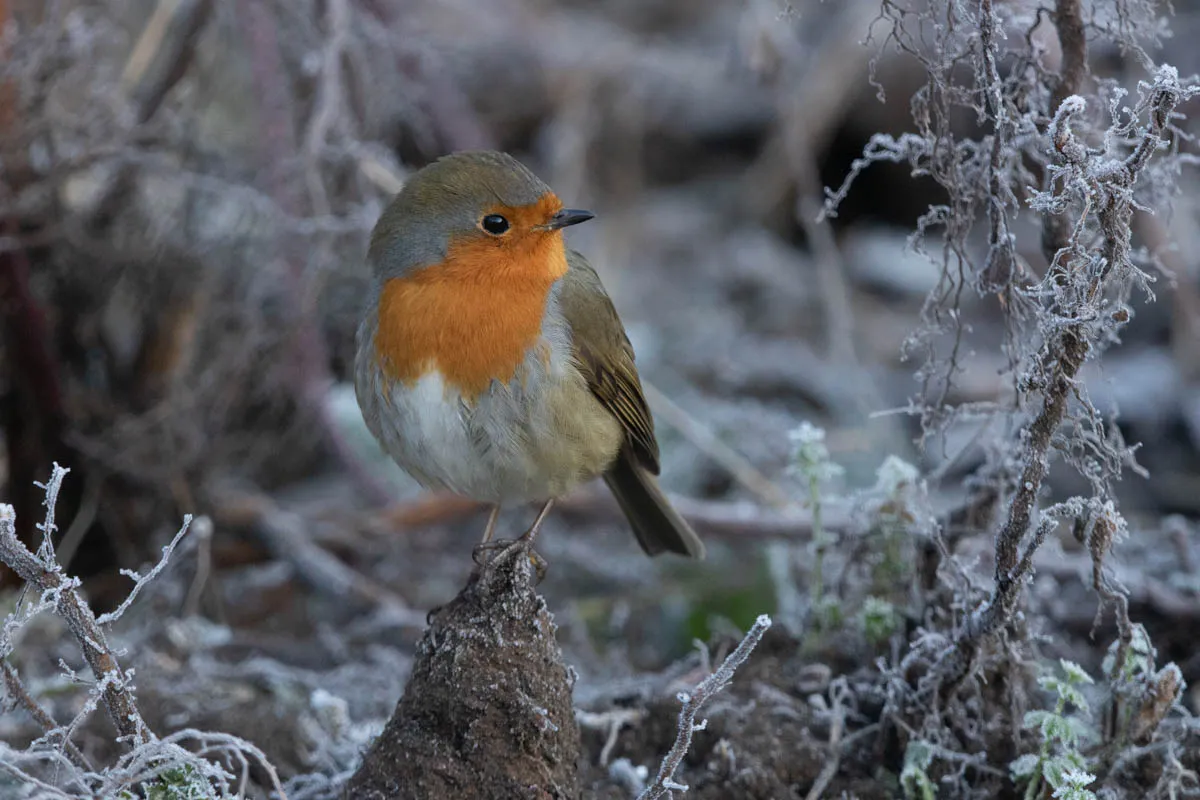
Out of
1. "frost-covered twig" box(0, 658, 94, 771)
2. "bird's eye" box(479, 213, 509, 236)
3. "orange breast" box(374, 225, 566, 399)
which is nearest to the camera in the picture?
"frost-covered twig" box(0, 658, 94, 771)

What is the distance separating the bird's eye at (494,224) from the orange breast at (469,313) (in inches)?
1.2

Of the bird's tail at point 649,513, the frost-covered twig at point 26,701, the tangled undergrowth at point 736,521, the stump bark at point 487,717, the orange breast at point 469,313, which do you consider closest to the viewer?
the frost-covered twig at point 26,701

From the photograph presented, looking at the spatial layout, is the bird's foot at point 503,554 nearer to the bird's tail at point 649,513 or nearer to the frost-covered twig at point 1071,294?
the bird's tail at point 649,513

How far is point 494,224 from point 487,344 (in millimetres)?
335

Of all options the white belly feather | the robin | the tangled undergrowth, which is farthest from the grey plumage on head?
the tangled undergrowth

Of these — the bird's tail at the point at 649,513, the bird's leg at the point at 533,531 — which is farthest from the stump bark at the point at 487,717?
the bird's tail at the point at 649,513

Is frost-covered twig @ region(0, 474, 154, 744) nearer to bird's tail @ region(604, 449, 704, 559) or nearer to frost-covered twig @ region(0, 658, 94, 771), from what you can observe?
frost-covered twig @ region(0, 658, 94, 771)

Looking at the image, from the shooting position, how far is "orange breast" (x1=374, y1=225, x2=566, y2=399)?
10.2 feet

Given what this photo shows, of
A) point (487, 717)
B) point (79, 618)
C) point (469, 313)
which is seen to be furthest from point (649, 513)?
point (79, 618)

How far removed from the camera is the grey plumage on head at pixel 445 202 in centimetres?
327

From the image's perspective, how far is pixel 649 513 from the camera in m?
3.88

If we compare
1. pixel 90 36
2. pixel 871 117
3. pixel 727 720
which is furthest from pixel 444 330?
pixel 871 117

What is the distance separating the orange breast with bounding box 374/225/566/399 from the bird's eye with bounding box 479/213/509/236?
30 mm

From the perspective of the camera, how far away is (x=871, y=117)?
7.21m
